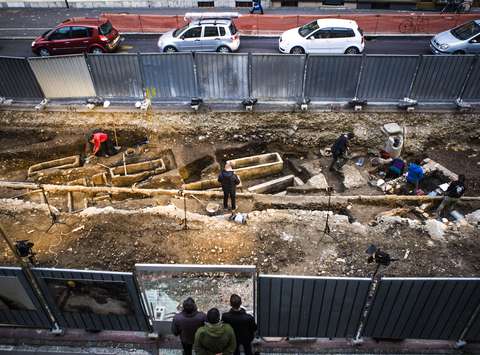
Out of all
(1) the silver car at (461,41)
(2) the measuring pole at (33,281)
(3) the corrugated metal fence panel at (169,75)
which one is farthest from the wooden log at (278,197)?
(1) the silver car at (461,41)

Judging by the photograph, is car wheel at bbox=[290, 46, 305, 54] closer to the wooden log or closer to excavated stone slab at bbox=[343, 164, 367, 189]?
excavated stone slab at bbox=[343, 164, 367, 189]

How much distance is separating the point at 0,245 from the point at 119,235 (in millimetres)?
2568

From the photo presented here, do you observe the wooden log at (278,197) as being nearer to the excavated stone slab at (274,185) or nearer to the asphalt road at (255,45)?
the excavated stone slab at (274,185)

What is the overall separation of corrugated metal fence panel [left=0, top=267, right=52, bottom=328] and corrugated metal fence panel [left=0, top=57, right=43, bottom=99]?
9.21 m

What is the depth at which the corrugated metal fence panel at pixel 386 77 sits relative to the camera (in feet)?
39.0

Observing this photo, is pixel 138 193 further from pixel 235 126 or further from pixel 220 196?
pixel 235 126

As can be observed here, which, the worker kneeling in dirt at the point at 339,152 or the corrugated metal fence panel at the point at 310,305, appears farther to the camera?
the worker kneeling in dirt at the point at 339,152

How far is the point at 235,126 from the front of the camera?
1268cm

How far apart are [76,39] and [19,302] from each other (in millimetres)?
14023

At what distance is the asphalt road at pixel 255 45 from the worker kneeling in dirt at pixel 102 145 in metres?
7.92

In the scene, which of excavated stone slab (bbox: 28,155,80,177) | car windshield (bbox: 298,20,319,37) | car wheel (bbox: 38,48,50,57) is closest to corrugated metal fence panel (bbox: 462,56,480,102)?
car windshield (bbox: 298,20,319,37)

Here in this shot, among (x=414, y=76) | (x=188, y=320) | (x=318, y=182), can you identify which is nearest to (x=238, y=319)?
Answer: (x=188, y=320)

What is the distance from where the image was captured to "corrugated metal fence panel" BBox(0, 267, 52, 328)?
5582 millimetres

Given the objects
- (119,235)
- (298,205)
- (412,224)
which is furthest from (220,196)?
(412,224)
